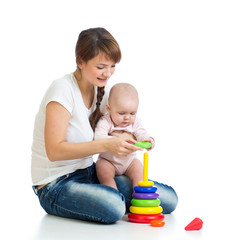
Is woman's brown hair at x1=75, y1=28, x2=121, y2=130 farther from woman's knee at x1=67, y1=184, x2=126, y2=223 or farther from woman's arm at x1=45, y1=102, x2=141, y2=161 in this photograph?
woman's knee at x1=67, y1=184, x2=126, y2=223

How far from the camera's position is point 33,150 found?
3.57 m

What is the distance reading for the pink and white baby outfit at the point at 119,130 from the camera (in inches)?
139

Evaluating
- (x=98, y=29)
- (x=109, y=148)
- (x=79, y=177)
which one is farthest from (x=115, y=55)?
(x=79, y=177)

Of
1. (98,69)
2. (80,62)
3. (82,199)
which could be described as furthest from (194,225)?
(80,62)

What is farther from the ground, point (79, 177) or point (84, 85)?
point (84, 85)

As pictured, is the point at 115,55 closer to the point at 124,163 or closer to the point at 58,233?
the point at 124,163

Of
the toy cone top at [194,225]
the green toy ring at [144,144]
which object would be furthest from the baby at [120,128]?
the toy cone top at [194,225]

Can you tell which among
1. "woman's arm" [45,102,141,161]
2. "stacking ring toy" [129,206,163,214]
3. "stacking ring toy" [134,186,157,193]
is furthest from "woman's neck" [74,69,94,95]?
"stacking ring toy" [129,206,163,214]

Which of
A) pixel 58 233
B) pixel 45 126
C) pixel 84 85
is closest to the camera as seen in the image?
pixel 58 233

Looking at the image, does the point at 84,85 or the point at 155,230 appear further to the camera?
the point at 84,85

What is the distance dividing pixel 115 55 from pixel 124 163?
0.74 meters

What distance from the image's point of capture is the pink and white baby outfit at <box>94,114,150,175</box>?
352cm

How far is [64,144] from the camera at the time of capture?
325 centimetres

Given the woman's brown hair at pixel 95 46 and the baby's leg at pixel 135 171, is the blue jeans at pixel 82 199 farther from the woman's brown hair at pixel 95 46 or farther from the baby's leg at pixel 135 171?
the woman's brown hair at pixel 95 46
